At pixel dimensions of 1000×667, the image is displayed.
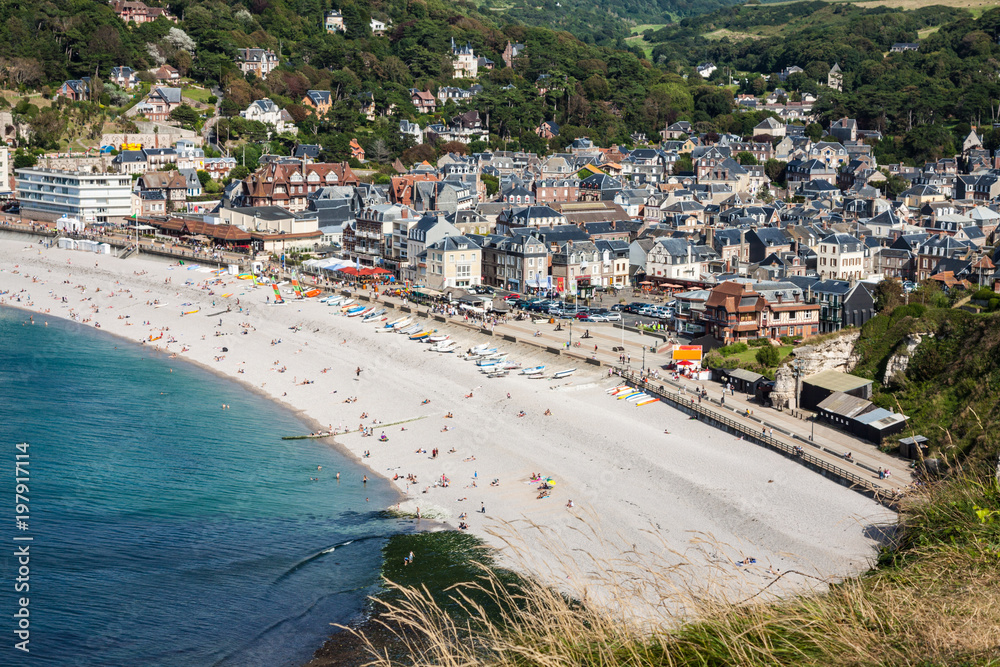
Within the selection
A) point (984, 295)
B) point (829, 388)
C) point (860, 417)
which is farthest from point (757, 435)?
point (984, 295)

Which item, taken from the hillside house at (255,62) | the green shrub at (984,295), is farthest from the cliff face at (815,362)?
the hillside house at (255,62)

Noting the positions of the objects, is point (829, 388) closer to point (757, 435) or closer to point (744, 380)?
point (744, 380)

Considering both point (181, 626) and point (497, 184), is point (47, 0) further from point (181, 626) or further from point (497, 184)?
point (181, 626)

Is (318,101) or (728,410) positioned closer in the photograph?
(728,410)

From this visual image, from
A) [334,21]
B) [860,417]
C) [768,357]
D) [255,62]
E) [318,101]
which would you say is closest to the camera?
[860,417]

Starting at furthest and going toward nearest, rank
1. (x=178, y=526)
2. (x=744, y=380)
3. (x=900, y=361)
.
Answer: (x=744, y=380) < (x=900, y=361) < (x=178, y=526)

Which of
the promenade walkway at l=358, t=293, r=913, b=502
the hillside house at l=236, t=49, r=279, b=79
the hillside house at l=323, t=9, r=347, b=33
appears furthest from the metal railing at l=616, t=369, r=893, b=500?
the hillside house at l=323, t=9, r=347, b=33
